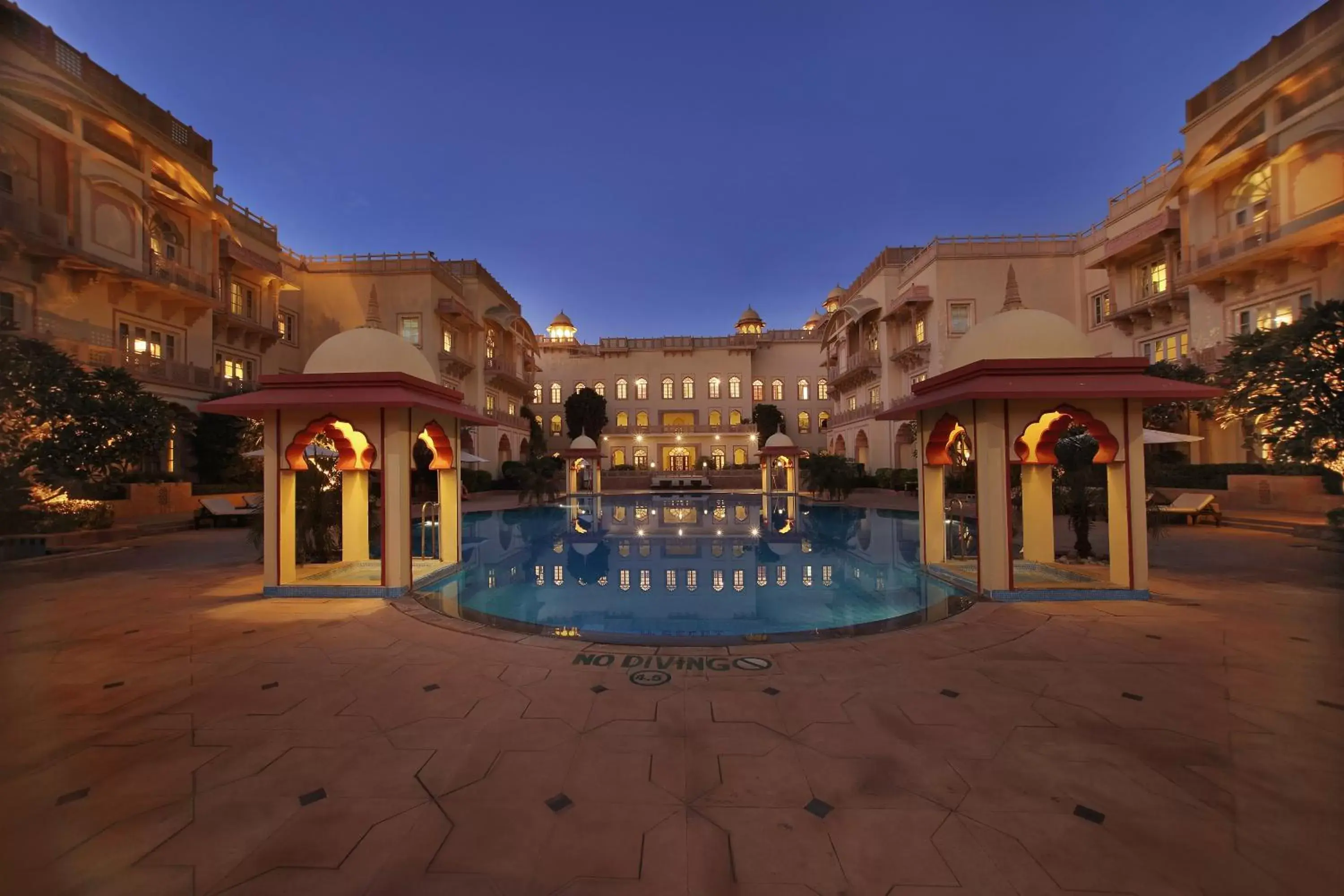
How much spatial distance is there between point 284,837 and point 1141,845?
354 centimetres

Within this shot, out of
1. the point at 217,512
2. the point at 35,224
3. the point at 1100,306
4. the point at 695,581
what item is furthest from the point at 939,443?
the point at 35,224

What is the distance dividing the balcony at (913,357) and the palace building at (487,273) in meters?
0.12

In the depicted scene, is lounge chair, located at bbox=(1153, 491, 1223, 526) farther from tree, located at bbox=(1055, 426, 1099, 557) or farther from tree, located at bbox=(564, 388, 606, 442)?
tree, located at bbox=(564, 388, 606, 442)

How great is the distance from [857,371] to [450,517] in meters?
24.6

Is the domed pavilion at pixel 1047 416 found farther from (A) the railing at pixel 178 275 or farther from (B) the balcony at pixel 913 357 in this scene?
(A) the railing at pixel 178 275

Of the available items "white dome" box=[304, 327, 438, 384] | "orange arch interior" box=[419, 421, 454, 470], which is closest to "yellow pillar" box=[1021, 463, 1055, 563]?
"orange arch interior" box=[419, 421, 454, 470]

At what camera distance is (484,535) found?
44.6 feet

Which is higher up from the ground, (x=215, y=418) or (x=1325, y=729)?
(x=215, y=418)

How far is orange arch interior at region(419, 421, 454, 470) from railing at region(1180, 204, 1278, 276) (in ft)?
65.1

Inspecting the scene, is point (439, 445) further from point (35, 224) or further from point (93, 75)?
point (93, 75)

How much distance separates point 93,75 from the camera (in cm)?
1526

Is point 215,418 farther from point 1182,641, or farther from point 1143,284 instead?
point 1143,284

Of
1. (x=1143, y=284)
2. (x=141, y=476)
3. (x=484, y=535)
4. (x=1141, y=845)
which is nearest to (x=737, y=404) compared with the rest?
(x=1143, y=284)

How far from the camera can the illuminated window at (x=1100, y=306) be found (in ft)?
→ 70.4
